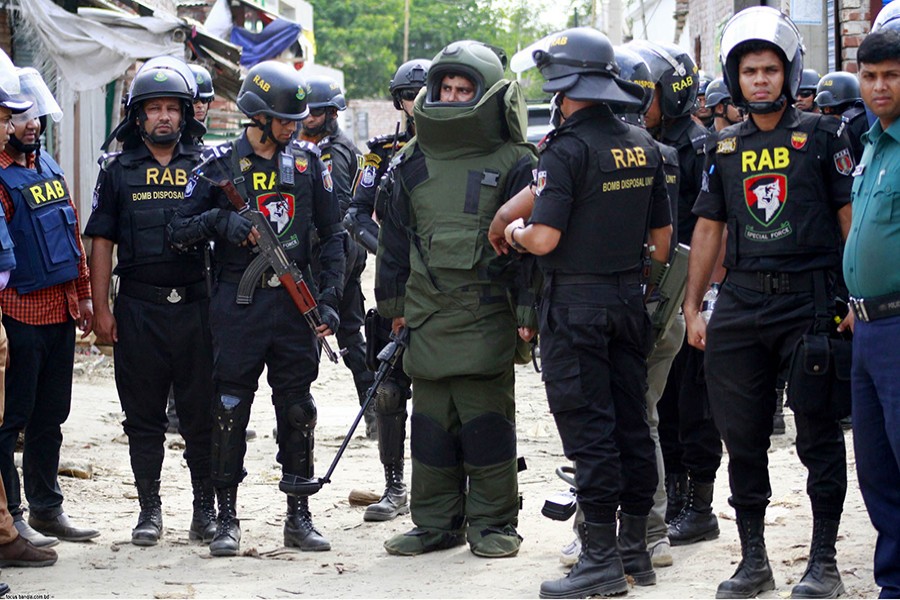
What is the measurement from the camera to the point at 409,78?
7.23 meters

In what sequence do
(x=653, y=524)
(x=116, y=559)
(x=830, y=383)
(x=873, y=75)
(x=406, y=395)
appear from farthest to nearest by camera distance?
(x=406, y=395), (x=116, y=559), (x=653, y=524), (x=830, y=383), (x=873, y=75)

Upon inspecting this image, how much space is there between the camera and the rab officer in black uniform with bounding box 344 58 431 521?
21.8 feet

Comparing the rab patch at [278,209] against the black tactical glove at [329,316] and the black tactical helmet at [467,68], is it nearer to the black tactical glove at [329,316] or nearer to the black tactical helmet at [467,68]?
the black tactical glove at [329,316]

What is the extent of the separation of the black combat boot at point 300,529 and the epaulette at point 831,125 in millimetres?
3026

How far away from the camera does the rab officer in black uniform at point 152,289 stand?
620 cm

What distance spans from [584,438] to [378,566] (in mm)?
1384

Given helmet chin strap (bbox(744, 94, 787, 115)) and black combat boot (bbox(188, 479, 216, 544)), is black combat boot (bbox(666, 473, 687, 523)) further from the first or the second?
black combat boot (bbox(188, 479, 216, 544))

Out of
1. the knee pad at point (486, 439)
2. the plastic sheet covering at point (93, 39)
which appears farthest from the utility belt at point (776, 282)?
the plastic sheet covering at point (93, 39)

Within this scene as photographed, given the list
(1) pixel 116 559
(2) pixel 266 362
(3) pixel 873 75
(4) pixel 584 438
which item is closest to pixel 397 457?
(2) pixel 266 362

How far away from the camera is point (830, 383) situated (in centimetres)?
470

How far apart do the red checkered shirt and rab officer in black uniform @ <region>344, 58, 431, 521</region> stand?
4.88ft

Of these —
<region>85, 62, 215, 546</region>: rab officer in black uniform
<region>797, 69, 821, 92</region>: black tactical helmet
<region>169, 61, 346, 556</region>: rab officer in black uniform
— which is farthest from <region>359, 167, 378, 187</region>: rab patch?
<region>797, 69, 821, 92</region>: black tactical helmet

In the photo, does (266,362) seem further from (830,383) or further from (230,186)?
(830,383)

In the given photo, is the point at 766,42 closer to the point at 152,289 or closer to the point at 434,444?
the point at 434,444
